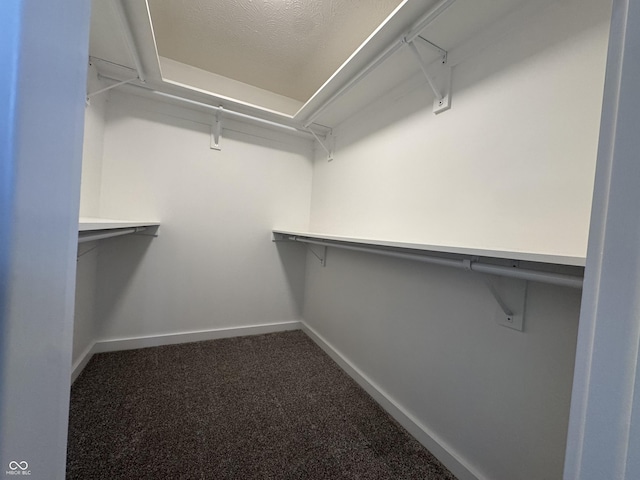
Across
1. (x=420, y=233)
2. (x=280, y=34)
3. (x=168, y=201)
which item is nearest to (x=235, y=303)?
(x=168, y=201)

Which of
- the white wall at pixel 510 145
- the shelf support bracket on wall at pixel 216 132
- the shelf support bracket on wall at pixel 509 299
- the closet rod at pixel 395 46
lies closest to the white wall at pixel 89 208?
the shelf support bracket on wall at pixel 216 132

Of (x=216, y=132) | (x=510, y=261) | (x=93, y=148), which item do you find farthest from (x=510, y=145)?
(x=93, y=148)

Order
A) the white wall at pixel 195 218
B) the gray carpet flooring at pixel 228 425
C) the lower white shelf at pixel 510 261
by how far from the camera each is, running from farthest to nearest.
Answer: the white wall at pixel 195 218 → the gray carpet flooring at pixel 228 425 → the lower white shelf at pixel 510 261

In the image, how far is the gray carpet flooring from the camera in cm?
101

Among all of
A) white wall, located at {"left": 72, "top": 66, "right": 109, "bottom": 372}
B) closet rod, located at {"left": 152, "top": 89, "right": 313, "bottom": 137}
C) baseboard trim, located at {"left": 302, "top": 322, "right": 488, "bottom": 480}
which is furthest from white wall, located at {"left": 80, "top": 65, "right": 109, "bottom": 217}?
baseboard trim, located at {"left": 302, "top": 322, "right": 488, "bottom": 480}

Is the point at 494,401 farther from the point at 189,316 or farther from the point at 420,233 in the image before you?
the point at 189,316

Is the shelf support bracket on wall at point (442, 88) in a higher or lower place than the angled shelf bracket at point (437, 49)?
lower

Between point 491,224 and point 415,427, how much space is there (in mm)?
1060

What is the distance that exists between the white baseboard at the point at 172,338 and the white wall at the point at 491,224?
3.44 feet

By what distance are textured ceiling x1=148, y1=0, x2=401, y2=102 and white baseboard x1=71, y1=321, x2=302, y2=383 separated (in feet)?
7.24

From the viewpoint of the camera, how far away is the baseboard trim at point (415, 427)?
1015 millimetres

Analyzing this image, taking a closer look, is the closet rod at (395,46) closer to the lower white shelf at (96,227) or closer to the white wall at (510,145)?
the white wall at (510,145)

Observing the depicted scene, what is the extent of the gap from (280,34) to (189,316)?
2.21 metres

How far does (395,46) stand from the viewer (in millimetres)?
1137
